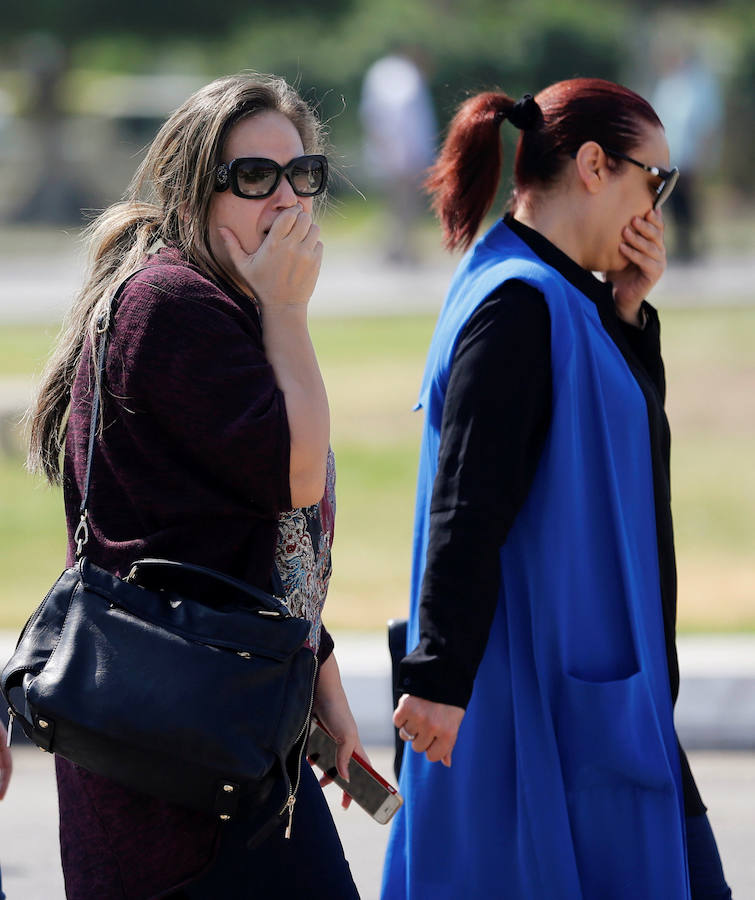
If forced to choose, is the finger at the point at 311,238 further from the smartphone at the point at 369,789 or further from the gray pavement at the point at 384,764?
the gray pavement at the point at 384,764

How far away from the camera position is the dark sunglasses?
2863 mm

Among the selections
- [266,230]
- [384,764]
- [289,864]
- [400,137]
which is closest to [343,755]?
[289,864]

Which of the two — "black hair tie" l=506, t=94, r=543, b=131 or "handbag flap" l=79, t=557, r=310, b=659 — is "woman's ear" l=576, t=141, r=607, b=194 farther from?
"handbag flap" l=79, t=557, r=310, b=659

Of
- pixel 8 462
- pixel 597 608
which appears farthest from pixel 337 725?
pixel 8 462

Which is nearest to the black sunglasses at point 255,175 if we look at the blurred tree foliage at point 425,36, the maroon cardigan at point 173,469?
the maroon cardigan at point 173,469

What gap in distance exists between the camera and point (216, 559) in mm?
2287

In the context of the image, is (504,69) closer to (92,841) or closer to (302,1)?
(302,1)

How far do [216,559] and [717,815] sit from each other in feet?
8.58

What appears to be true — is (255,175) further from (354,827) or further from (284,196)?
(354,827)

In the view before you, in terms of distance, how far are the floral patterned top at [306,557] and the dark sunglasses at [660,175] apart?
0.87m

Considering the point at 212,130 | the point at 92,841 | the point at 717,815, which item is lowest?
the point at 717,815

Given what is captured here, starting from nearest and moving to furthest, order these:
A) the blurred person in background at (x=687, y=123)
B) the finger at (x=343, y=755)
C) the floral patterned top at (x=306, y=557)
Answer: the floral patterned top at (x=306, y=557) → the finger at (x=343, y=755) → the blurred person in background at (x=687, y=123)

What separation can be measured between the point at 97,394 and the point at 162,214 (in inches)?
15.0

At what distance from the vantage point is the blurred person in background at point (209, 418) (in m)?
2.27
